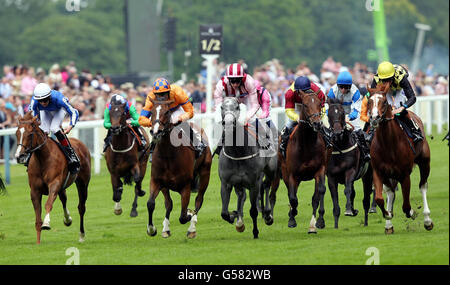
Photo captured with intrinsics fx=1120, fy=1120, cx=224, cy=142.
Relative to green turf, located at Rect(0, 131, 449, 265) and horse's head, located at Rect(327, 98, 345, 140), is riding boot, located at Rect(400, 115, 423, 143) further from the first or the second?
green turf, located at Rect(0, 131, 449, 265)

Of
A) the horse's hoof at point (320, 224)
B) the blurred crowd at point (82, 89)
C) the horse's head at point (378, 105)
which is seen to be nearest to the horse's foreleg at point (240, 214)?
the horse's hoof at point (320, 224)

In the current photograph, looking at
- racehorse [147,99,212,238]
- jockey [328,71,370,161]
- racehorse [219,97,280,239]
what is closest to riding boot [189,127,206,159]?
racehorse [147,99,212,238]

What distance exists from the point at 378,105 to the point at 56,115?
150 inches

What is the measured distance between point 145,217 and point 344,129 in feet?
10.8

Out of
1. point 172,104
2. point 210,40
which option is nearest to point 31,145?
point 172,104

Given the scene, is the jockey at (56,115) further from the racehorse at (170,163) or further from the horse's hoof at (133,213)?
the horse's hoof at (133,213)

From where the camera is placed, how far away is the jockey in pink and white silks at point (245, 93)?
39.6 feet

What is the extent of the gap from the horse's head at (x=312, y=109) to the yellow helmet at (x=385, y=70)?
730 mm

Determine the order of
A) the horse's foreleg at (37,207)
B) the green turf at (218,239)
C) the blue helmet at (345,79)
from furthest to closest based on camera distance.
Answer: the blue helmet at (345,79), the horse's foreleg at (37,207), the green turf at (218,239)

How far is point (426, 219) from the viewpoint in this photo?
12.2m

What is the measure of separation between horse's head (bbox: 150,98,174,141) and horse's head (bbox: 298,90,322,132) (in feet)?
4.84

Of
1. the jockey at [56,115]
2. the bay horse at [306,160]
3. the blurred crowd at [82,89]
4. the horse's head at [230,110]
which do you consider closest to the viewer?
the horse's head at [230,110]

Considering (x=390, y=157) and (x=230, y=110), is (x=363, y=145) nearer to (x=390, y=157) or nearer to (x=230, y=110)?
(x=390, y=157)
